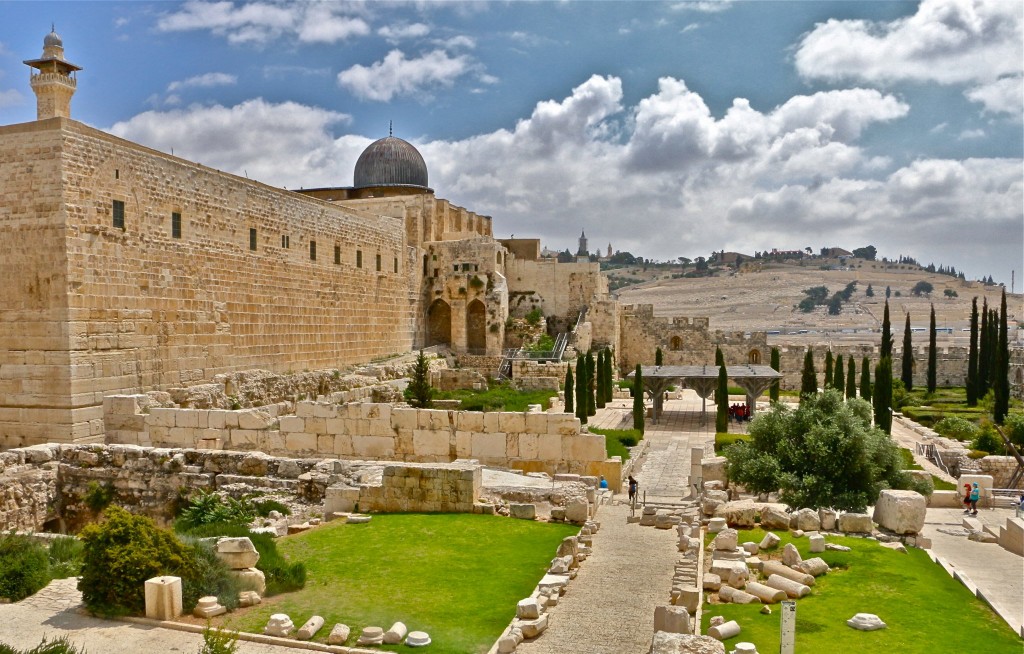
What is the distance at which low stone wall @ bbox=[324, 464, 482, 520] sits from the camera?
30.5 feet

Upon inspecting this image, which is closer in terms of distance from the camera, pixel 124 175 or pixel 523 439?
pixel 523 439

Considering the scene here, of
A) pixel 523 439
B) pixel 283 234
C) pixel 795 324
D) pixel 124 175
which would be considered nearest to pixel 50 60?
pixel 124 175

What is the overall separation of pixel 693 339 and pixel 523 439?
3004cm

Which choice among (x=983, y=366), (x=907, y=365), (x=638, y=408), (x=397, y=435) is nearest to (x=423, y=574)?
(x=397, y=435)

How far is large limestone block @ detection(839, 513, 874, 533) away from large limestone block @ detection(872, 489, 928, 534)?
27.6 inches

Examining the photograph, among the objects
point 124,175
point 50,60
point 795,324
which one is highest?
point 50,60

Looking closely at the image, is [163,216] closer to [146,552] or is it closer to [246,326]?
[246,326]

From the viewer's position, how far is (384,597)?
21.7 ft

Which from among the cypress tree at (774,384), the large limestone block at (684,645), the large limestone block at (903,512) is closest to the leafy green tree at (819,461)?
the large limestone block at (903,512)

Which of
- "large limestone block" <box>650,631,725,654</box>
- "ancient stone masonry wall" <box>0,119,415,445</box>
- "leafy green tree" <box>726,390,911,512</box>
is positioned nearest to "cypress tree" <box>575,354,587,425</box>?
"ancient stone masonry wall" <box>0,119,415,445</box>

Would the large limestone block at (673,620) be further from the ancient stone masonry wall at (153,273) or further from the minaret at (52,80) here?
the minaret at (52,80)

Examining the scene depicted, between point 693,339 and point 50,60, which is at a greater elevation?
point 50,60

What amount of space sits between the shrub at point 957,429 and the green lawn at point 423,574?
1905 cm

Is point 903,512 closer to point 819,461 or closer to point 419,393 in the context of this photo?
point 819,461
